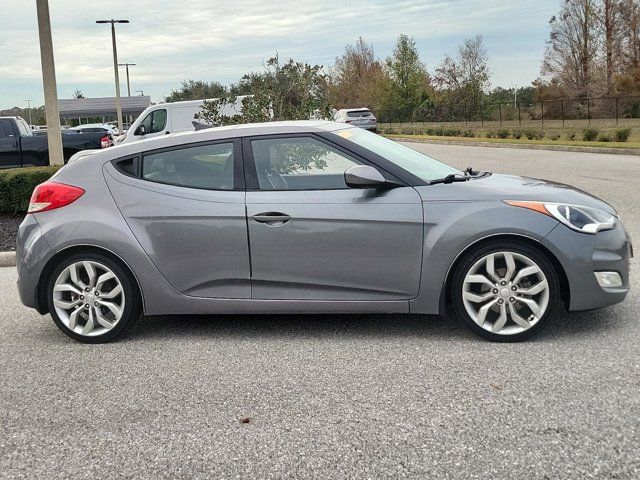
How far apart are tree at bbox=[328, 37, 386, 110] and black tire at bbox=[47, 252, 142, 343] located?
60.0 meters

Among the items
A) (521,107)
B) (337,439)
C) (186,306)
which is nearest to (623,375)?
(337,439)

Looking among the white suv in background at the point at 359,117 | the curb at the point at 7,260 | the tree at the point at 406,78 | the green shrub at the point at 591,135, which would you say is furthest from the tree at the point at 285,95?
the tree at the point at 406,78

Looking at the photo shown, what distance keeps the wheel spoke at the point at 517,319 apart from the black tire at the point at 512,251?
0.12 feet

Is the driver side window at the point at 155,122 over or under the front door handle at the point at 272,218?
over

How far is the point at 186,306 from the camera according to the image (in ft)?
16.7

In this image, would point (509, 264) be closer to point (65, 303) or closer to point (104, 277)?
point (104, 277)

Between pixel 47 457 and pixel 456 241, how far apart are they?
8.99 feet

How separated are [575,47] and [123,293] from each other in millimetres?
55414

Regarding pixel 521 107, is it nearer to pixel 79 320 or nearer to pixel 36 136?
pixel 36 136

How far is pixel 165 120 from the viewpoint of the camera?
62.0 feet

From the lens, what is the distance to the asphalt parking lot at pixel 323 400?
3.24 meters

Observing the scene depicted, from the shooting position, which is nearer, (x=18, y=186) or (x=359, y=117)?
(x=18, y=186)

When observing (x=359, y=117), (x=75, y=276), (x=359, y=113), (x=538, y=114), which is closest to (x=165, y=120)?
(x=75, y=276)

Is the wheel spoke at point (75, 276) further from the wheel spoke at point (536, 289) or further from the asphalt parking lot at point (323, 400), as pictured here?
the wheel spoke at point (536, 289)
